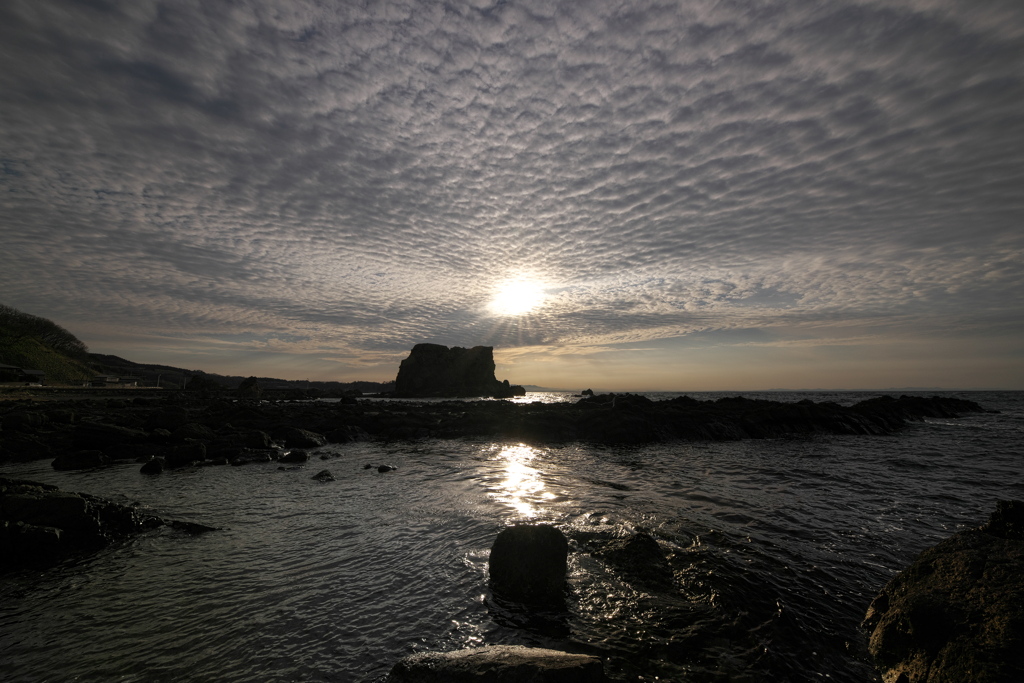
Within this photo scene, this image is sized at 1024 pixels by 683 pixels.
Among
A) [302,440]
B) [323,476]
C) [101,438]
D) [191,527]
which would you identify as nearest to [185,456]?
[101,438]

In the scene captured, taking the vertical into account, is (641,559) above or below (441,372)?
below

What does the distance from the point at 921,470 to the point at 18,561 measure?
30842 mm

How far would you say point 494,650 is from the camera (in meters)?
4.84

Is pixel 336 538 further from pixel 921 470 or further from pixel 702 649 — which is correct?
pixel 921 470

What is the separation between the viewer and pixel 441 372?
127 meters

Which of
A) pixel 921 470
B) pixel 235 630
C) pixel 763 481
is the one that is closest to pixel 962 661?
pixel 235 630

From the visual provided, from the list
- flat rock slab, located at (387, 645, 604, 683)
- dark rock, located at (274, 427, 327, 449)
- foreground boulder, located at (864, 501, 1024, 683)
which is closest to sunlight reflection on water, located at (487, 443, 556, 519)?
flat rock slab, located at (387, 645, 604, 683)

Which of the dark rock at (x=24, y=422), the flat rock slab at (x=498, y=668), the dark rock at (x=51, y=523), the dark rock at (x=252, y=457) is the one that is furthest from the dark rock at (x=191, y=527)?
the dark rock at (x=24, y=422)

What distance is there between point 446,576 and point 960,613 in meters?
7.76

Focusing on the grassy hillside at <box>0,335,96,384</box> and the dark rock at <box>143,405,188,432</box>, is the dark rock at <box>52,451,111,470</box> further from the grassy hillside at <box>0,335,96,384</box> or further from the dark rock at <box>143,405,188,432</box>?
the grassy hillside at <box>0,335,96,384</box>

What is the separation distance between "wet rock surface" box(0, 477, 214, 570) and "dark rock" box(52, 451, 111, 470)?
1002cm

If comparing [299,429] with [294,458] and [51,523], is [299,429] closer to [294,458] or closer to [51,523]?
[294,458]

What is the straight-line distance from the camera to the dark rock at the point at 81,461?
17125 mm

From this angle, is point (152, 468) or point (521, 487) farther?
point (152, 468)
